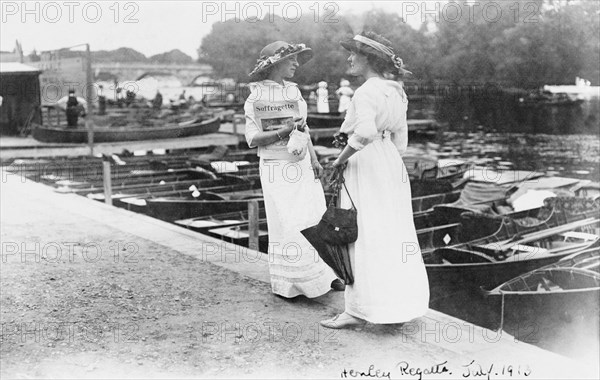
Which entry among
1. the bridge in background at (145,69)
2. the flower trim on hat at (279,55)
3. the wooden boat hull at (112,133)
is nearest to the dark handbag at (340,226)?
the flower trim on hat at (279,55)

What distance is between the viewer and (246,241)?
29.4 feet

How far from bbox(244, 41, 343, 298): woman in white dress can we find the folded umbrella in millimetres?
514

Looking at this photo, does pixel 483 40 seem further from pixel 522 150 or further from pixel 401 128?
pixel 401 128

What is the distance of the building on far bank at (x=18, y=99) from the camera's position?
24.1 m

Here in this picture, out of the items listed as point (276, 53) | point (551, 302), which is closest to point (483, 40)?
point (551, 302)

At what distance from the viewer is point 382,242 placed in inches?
150

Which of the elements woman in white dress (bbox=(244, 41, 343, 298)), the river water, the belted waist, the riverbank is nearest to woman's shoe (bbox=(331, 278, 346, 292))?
the riverbank

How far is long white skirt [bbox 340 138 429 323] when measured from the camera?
3.80m

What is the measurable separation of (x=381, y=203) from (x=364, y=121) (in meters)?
0.50

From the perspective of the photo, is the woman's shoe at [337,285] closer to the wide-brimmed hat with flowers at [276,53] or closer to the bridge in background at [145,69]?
the wide-brimmed hat with flowers at [276,53]

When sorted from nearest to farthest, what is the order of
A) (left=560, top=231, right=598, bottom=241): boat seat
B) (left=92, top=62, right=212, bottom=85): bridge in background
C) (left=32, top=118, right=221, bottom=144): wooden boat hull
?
(left=560, top=231, right=598, bottom=241): boat seat
(left=32, top=118, right=221, bottom=144): wooden boat hull
(left=92, top=62, right=212, bottom=85): bridge in background

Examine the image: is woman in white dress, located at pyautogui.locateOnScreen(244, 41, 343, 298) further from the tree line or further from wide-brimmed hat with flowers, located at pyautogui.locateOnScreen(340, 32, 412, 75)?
the tree line

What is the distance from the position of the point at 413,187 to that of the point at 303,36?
1363 centimetres

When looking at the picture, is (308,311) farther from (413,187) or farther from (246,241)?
(413,187)
